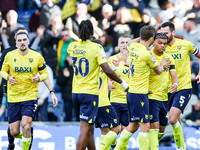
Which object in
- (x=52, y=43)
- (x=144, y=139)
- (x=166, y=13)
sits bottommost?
(x=144, y=139)

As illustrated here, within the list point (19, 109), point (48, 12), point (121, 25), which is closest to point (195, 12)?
point (121, 25)

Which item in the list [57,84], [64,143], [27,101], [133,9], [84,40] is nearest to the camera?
[84,40]

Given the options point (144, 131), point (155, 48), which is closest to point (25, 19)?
point (155, 48)

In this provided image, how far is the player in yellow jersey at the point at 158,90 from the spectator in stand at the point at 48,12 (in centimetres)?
360

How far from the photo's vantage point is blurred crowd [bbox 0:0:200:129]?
9305 mm

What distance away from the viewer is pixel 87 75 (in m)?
5.86

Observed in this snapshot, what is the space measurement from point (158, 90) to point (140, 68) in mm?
815

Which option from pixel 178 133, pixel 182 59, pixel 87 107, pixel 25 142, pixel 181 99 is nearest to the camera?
pixel 87 107

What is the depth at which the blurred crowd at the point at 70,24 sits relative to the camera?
9305 millimetres

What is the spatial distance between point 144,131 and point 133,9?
15.1 feet

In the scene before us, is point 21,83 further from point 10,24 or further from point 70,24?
point 70,24

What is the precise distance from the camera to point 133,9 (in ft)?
32.7

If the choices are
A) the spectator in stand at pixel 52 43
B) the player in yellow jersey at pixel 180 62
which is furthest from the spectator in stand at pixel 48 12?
the player in yellow jersey at pixel 180 62

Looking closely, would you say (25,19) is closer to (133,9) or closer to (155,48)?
(133,9)
